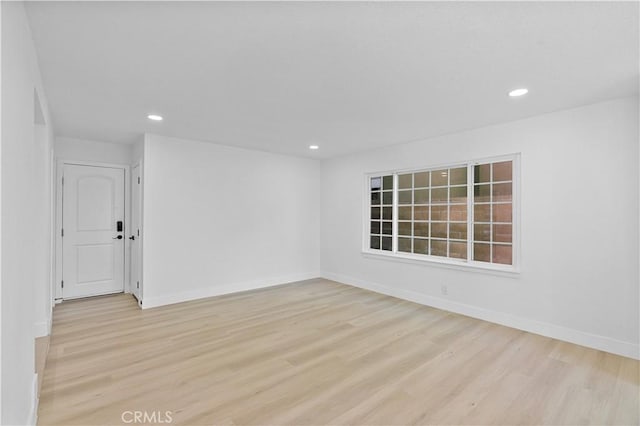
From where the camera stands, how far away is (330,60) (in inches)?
86.2

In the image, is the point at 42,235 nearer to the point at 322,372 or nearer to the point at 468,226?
the point at 322,372

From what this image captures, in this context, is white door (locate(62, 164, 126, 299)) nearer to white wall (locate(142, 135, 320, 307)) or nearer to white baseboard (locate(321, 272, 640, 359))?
white wall (locate(142, 135, 320, 307))

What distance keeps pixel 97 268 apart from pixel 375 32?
16.7 ft

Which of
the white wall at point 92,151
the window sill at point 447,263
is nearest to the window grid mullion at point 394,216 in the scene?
the window sill at point 447,263

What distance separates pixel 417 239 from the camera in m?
4.73

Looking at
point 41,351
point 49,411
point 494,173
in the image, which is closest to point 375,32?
point 494,173

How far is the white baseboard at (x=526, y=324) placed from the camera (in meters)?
2.88

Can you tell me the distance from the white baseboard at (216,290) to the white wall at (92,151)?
2.29m

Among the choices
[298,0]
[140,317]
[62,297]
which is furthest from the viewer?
[62,297]

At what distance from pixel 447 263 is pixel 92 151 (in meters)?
5.46

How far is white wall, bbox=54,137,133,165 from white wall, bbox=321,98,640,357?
15.9ft

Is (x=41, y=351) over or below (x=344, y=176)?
below

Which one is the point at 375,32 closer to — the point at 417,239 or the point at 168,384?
the point at 168,384

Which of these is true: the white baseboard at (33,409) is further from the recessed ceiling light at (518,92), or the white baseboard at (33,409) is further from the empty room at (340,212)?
the recessed ceiling light at (518,92)
